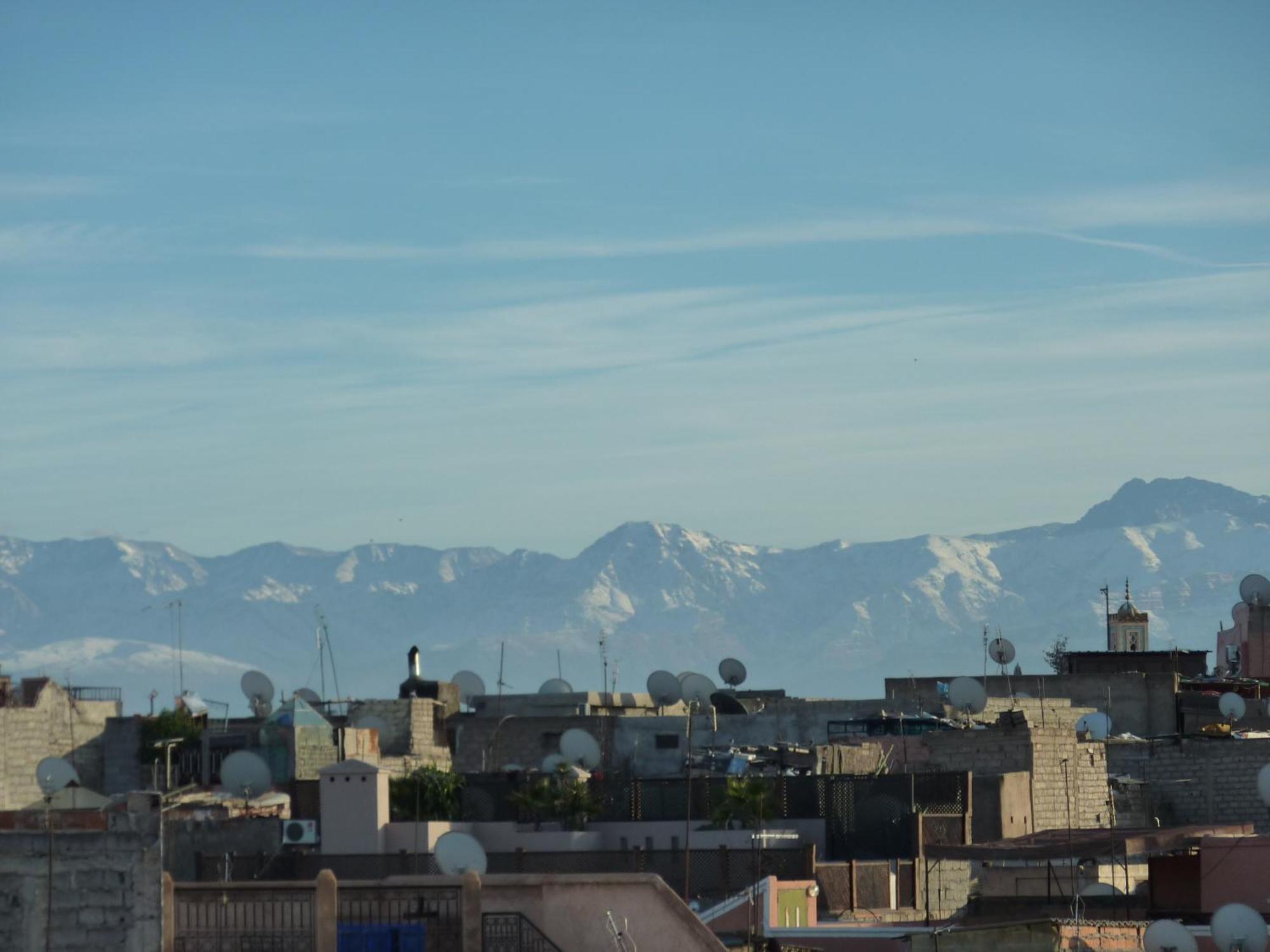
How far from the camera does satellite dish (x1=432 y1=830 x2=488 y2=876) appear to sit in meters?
39.1

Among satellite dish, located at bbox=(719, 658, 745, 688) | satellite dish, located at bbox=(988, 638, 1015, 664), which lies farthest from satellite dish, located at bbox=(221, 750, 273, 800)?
satellite dish, located at bbox=(988, 638, 1015, 664)

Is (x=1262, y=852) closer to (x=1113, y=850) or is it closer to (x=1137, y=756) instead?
(x=1113, y=850)

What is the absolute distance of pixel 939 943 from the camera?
1297 inches

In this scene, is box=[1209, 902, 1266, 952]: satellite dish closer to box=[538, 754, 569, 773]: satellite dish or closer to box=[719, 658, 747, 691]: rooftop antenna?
box=[538, 754, 569, 773]: satellite dish

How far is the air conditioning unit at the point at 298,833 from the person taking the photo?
4984 centimetres

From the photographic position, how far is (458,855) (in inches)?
1556

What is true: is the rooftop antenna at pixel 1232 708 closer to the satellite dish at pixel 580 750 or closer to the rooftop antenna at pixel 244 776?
the satellite dish at pixel 580 750

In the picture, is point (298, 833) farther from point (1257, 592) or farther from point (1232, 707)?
point (1257, 592)

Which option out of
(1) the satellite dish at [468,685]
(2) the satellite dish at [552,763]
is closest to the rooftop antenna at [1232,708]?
(2) the satellite dish at [552,763]

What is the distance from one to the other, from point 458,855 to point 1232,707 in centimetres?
3200

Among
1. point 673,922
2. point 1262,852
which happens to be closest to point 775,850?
point 1262,852

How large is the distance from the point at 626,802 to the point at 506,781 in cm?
333

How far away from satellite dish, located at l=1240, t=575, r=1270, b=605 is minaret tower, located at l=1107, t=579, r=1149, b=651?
51.7 ft

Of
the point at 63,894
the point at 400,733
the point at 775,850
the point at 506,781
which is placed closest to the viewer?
the point at 63,894
